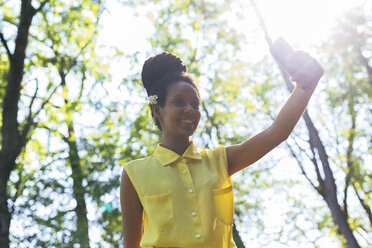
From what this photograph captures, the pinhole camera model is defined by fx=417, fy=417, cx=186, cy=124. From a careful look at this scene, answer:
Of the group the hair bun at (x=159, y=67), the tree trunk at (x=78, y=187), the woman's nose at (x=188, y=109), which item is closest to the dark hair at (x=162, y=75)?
the hair bun at (x=159, y=67)

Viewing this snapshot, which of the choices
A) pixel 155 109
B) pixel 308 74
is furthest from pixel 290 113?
pixel 155 109

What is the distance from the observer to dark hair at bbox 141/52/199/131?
228 cm

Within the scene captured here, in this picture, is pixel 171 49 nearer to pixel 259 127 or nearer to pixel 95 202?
pixel 259 127

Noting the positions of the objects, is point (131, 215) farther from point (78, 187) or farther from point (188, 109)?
point (78, 187)

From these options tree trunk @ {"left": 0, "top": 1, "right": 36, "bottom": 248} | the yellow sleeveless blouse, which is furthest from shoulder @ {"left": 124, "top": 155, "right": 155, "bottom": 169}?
tree trunk @ {"left": 0, "top": 1, "right": 36, "bottom": 248}

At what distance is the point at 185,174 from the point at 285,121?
21.5 inches

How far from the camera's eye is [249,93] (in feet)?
41.8

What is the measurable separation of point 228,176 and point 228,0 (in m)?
7.00

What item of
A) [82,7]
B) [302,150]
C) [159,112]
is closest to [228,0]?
[302,150]

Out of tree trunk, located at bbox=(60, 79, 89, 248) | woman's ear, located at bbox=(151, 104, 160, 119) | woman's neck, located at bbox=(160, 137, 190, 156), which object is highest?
tree trunk, located at bbox=(60, 79, 89, 248)

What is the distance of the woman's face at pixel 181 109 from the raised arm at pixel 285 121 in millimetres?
242

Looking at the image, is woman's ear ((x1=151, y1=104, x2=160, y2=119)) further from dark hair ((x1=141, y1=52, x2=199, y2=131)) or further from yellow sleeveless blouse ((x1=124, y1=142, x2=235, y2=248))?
yellow sleeveless blouse ((x1=124, y1=142, x2=235, y2=248))

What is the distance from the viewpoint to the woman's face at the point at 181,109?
85.5 inches

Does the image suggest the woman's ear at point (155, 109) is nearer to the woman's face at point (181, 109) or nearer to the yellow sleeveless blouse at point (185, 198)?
the woman's face at point (181, 109)
